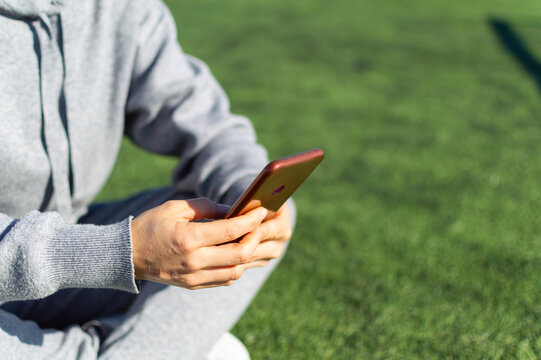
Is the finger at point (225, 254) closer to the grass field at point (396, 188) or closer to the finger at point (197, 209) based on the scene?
the finger at point (197, 209)

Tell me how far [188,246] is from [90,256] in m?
0.16

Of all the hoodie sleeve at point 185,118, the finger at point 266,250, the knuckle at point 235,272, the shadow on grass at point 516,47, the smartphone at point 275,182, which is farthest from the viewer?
the shadow on grass at point 516,47

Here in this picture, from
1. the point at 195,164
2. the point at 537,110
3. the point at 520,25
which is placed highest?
the point at 195,164

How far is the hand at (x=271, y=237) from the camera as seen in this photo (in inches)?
38.9

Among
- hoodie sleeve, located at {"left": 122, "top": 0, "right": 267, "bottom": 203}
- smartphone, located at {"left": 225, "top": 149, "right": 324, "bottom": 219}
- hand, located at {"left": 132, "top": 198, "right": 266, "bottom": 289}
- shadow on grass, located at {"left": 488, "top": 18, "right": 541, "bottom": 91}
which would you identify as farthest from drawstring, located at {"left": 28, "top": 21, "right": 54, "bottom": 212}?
shadow on grass, located at {"left": 488, "top": 18, "right": 541, "bottom": 91}

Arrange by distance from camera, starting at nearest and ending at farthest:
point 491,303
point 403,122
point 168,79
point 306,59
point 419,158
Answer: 1. point 168,79
2. point 491,303
3. point 419,158
4. point 403,122
5. point 306,59

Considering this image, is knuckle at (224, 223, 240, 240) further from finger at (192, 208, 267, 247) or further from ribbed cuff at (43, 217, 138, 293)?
ribbed cuff at (43, 217, 138, 293)

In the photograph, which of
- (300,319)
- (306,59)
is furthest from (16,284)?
(306,59)

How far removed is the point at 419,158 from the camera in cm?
262

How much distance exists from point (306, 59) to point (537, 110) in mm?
1842

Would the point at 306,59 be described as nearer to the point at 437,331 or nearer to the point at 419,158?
the point at 419,158

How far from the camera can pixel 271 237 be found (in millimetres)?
1015

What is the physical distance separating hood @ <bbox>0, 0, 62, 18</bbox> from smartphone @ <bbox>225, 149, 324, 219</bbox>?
539 millimetres

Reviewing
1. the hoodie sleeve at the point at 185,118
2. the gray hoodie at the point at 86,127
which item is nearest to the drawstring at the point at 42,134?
the gray hoodie at the point at 86,127
